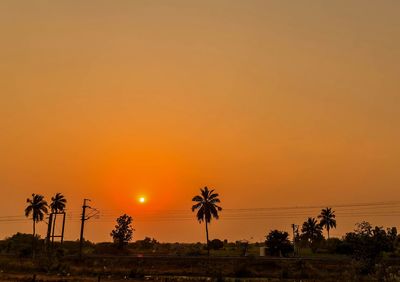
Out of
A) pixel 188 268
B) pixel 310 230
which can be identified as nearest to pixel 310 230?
pixel 310 230

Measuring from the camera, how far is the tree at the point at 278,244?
111125 millimetres

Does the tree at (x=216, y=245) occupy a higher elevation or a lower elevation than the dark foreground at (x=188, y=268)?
higher

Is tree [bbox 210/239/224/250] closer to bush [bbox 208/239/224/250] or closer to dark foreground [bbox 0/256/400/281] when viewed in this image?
bush [bbox 208/239/224/250]

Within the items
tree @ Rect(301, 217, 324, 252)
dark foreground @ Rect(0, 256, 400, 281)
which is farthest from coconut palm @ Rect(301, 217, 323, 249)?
dark foreground @ Rect(0, 256, 400, 281)

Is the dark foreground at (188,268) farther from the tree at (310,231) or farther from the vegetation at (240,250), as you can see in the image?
the tree at (310,231)

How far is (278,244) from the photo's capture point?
365ft

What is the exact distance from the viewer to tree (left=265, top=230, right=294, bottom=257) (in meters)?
111

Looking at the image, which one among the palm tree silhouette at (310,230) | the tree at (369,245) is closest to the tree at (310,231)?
the palm tree silhouette at (310,230)

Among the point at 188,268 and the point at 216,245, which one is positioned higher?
the point at 216,245

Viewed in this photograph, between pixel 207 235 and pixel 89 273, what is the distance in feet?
137


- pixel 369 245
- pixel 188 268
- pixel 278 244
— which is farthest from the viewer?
pixel 278 244

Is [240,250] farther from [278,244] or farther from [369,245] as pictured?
[369,245]

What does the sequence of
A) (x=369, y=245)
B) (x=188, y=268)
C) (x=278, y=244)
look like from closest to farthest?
(x=369, y=245), (x=188, y=268), (x=278, y=244)

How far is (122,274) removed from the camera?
71500mm
